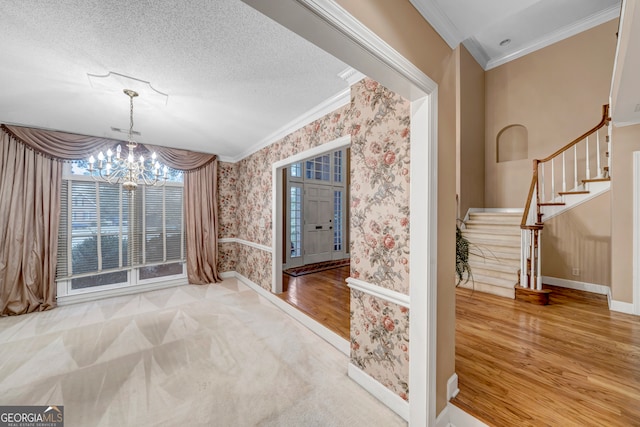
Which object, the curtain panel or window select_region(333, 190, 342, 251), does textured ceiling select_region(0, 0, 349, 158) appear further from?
window select_region(333, 190, 342, 251)

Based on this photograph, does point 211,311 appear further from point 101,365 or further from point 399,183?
point 399,183

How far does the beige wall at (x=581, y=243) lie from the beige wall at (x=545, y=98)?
1058mm

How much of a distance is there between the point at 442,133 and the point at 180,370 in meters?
2.88

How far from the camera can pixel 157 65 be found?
1.97m

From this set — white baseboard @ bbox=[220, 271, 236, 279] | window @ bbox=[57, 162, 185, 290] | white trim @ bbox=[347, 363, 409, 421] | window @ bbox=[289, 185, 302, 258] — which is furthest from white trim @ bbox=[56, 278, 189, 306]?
white trim @ bbox=[347, 363, 409, 421]

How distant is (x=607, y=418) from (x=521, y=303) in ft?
6.50

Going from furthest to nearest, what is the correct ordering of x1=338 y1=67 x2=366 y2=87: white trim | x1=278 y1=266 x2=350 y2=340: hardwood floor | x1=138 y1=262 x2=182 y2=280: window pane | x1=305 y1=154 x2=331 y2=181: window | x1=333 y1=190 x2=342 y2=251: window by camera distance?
1. x1=333 y1=190 x2=342 y2=251: window
2. x1=305 y1=154 x2=331 y2=181: window
3. x1=138 y1=262 x2=182 y2=280: window pane
4. x1=278 y1=266 x2=350 y2=340: hardwood floor
5. x1=338 y1=67 x2=366 y2=87: white trim

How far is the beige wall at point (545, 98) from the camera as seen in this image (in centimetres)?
409

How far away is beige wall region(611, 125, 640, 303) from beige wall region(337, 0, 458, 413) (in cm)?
287

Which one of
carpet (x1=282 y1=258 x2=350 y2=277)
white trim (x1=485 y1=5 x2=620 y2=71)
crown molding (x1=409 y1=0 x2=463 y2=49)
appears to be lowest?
carpet (x1=282 y1=258 x2=350 y2=277)

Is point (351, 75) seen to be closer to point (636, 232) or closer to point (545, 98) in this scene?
point (636, 232)

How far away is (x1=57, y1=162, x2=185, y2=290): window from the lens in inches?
147

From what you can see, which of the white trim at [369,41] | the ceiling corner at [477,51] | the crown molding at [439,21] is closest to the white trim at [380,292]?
the white trim at [369,41]

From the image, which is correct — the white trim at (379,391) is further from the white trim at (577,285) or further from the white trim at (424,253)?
the white trim at (577,285)
